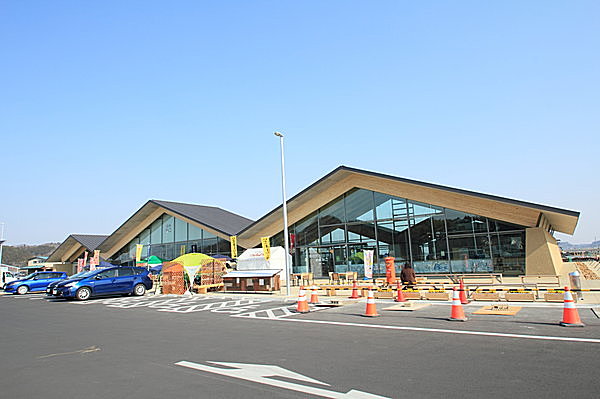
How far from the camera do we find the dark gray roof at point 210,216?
3529cm

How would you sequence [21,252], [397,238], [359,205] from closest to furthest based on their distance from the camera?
[397,238]
[359,205]
[21,252]

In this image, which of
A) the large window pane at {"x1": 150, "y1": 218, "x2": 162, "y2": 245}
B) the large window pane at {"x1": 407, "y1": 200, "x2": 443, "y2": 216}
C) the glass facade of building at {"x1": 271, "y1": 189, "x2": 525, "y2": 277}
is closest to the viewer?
the glass facade of building at {"x1": 271, "y1": 189, "x2": 525, "y2": 277}

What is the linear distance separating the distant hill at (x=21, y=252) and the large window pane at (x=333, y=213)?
288 ft

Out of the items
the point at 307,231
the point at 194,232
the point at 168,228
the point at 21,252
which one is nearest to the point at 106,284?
the point at 307,231

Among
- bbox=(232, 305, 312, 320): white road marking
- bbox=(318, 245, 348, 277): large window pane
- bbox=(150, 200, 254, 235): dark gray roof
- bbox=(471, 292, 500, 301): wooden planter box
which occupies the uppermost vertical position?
bbox=(150, 200, 254, 235): dark gray roof

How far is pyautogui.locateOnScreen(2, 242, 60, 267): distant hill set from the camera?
323 ft

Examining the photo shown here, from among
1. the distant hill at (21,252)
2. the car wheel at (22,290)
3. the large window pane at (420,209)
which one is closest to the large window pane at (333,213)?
the large window pane at (420,209)

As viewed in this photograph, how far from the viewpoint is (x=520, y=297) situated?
1368 cm

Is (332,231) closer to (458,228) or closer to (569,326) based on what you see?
(458,228)

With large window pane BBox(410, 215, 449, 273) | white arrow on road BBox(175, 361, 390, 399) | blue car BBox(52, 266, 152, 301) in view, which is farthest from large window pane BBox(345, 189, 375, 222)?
white arrow on road BBox(175, 361, 390, 399)

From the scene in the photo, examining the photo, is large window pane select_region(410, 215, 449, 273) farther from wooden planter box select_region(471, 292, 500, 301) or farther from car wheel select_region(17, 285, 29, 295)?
car wheel select_region(17, 285, 29, 295)

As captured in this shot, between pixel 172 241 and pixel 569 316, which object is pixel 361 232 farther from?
pixel 172 241

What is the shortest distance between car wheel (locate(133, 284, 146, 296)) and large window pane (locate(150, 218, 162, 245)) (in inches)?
662

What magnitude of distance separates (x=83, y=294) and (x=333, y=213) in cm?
1587
